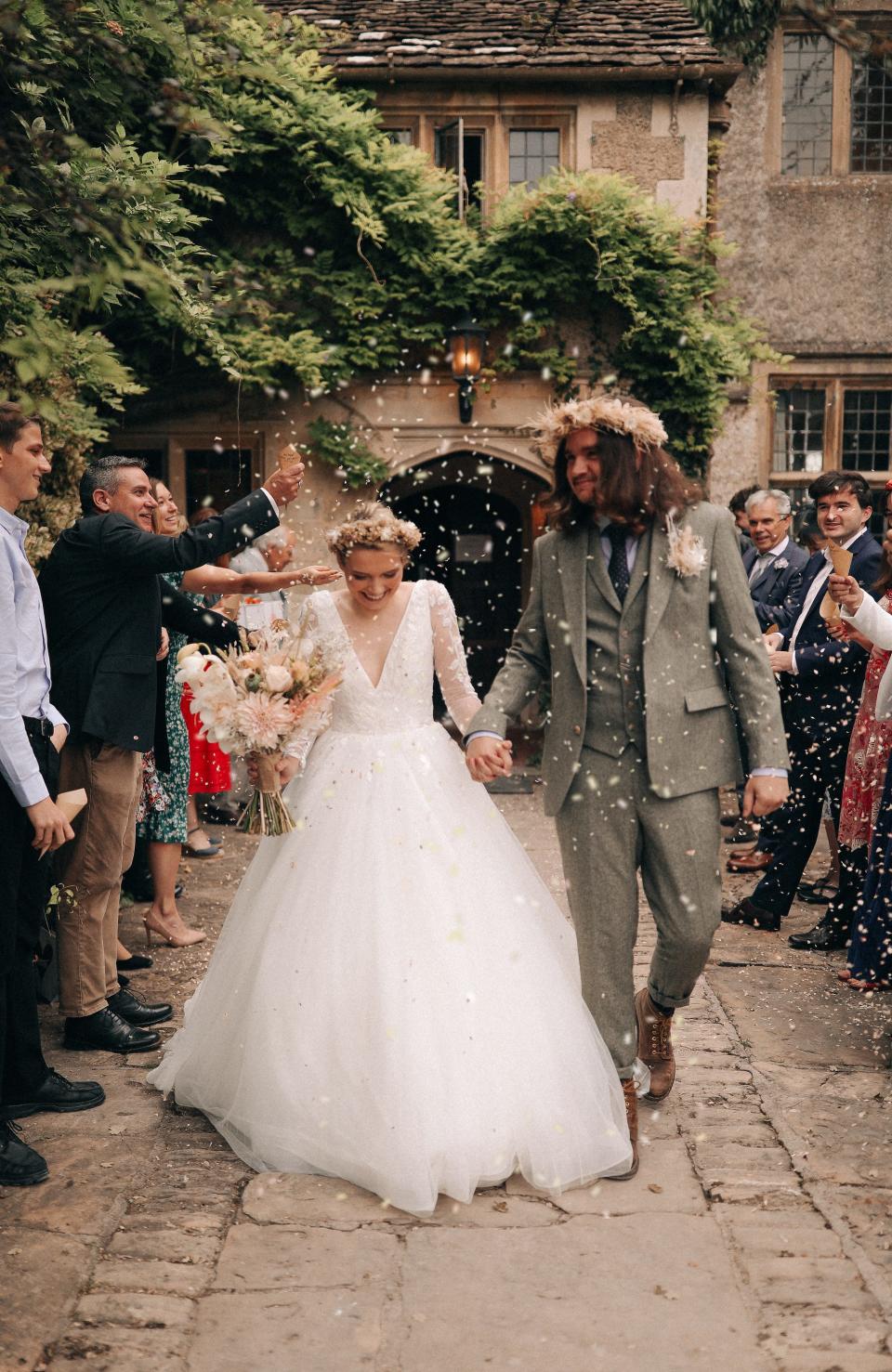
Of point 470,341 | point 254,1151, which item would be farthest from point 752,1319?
point 470,341

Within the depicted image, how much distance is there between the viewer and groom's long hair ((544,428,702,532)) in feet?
12.5

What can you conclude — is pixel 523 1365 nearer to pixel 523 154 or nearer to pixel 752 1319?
pixel 752 1319

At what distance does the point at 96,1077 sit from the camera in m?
4.56

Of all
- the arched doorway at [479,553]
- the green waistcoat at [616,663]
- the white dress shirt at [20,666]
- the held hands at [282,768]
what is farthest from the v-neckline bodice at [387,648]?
the arched doorway at [479,553]

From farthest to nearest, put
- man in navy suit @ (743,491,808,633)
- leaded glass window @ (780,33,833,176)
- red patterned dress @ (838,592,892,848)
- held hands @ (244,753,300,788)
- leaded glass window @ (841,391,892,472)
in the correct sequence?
leaded glass window @ (841,391,892,472) → leaded glass window @ (780,33,833,176) → man in navy suit @ (743,491,808,633) → red patterned dress @ (838,592,892,848) → held hands @ (244,753,300,788)

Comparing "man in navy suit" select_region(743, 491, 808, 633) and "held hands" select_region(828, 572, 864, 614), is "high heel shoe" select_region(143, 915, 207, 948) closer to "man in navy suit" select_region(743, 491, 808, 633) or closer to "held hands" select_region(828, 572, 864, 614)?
"held hands" select_region(828, 572, 864, 614)

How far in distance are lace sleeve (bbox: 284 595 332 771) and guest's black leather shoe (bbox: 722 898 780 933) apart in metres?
3.10

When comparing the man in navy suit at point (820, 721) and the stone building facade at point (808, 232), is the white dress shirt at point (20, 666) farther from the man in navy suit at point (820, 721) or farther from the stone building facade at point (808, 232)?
the stone building facade at point (808, 232)

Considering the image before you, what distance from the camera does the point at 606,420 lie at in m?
3.79

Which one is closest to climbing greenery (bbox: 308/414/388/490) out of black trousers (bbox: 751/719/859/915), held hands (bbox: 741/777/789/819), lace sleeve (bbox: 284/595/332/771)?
black trousers (bbox: 751/719/859/915)

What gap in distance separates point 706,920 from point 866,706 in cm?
245

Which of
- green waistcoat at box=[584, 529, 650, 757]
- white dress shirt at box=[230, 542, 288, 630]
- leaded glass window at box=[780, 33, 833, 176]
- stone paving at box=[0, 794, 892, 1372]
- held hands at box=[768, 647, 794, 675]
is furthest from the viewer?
leaded glass window at box=[780, 33, 833, 176]

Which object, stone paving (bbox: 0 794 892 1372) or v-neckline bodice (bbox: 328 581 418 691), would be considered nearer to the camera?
stone paving (bbox: 0 794 892 1372)

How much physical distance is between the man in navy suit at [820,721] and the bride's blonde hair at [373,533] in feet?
9.29
